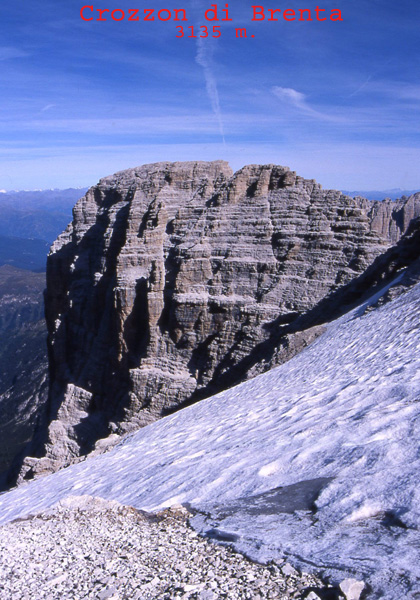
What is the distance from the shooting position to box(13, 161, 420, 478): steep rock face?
89.0 ft

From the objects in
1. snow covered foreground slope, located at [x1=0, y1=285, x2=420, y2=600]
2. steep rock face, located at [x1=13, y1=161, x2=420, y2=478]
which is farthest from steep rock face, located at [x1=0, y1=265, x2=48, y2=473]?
snow covered foreground slope, located at [x1=0, y1=285, x2=420, y2=600]

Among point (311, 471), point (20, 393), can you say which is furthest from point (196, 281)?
point (20, 393)

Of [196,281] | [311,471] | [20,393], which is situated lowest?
[20,393]

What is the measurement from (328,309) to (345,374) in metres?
13.3

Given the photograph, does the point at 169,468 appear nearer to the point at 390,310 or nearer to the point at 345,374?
the point at 345,374

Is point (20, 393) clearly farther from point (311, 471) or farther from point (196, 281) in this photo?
point (311, 471)

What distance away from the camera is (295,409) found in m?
10.3

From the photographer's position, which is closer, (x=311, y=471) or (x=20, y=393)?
(x=311, y=471)

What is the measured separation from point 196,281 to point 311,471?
23431mm

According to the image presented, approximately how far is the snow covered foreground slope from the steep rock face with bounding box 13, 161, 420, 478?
12081 mm

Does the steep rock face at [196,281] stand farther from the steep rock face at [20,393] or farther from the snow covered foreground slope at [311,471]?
the steep rock face at [20,393]

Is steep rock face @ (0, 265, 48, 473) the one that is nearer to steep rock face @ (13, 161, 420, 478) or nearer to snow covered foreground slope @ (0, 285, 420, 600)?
steep rock face @ (13, 161, 420, 478)

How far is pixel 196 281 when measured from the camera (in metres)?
29.5

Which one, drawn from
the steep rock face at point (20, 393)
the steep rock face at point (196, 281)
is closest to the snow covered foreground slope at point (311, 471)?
the steep rock face at point (196, 281)
